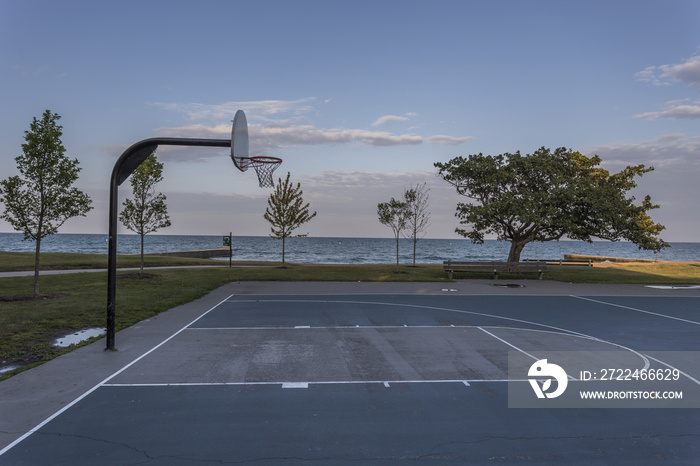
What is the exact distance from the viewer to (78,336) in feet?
40.9

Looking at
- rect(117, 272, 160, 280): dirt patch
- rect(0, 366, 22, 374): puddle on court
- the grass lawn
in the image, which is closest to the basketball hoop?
the grass lawn

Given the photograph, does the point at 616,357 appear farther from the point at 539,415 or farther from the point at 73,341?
the point at 73,341

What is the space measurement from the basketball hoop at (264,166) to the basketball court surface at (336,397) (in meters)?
4.61

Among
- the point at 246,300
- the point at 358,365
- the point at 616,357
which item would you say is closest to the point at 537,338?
the point at 616,357

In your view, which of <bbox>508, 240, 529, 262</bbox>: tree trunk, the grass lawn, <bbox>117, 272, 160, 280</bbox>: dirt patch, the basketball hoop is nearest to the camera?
the grass lawn

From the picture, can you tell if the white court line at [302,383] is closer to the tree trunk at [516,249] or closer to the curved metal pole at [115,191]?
the curved metal pole at [115,191]

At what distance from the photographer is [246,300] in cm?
2011

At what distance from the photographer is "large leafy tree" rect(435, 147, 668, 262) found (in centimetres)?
3050

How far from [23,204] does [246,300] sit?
9.51 meters

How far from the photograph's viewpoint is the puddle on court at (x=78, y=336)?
1165 cm

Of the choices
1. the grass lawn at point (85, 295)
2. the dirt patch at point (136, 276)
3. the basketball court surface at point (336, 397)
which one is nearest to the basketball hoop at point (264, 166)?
the basketball court surface at point (336, 397)

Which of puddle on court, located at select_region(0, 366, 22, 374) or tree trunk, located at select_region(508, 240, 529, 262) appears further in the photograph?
tree trunk, located at select_region(508, 240, 529, 262)

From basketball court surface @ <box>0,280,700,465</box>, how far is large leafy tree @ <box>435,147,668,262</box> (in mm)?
15892

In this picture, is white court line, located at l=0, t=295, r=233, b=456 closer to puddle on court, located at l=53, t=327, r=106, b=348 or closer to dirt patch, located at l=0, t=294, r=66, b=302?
puddle on court, located at l=53, t=327, r=106, b=348
